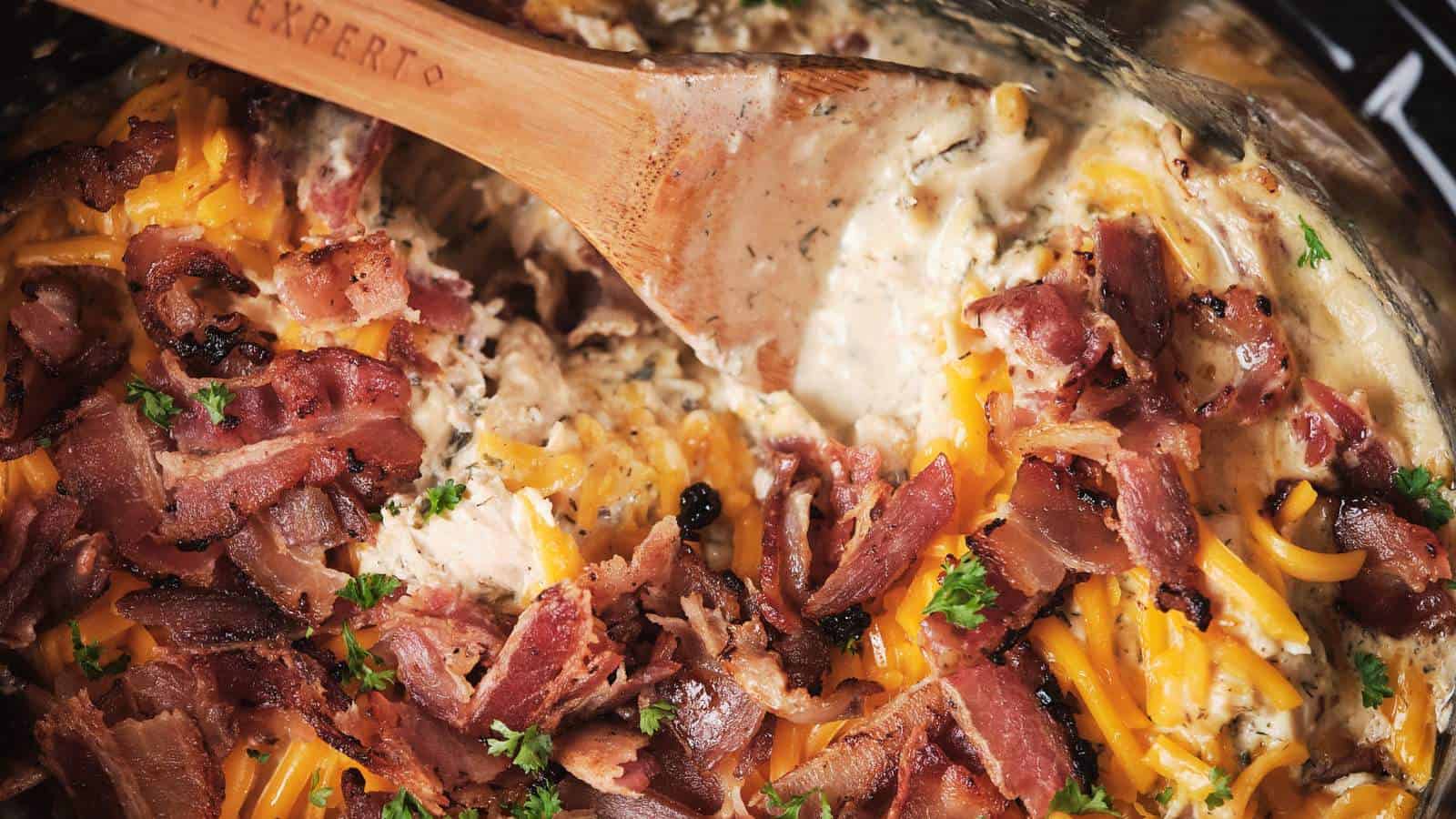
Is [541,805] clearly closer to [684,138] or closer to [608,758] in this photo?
[608,758]

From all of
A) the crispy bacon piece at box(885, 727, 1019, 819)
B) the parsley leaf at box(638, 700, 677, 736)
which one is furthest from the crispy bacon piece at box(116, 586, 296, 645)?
the crispy bacon piece at box(885, 727, 1019, 819)

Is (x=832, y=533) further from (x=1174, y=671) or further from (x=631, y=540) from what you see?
(x=1174, y=671)

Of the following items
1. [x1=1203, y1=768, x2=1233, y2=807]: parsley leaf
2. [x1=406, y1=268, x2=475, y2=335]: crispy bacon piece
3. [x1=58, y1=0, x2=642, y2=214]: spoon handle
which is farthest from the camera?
[x1=406, y1=268, x2=475, y2=335]: crispy bacon piece

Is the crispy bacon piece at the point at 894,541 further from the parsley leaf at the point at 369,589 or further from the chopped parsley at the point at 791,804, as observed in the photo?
the parsley leaf at the point at 369,589

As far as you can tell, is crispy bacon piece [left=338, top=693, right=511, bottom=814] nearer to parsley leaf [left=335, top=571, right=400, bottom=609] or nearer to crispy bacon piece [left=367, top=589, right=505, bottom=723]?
crispy bacon piece [left=367, top=589, right=505, bottom=723]

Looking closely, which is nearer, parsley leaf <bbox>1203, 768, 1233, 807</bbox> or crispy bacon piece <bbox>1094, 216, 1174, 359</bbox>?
parsley leaf <bbox>1203, 768, 1233, 807</bbox>

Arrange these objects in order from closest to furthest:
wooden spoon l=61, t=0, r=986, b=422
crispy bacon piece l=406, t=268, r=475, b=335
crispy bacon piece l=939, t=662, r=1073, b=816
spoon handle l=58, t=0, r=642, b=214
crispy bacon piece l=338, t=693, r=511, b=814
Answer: spoon handle l=58, t=0, r=642, b=214 < wooden spoon l=61, t=0, r=986, b=422 < crispy bacon piece l=939, t=662, r=1073, b=816 < crispy bacon piece l=338, t=693, r=511, b=814 < crispy bacon piece l=406, t=268, r=475, b=335

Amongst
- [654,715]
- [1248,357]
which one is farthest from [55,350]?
[1248,357]
